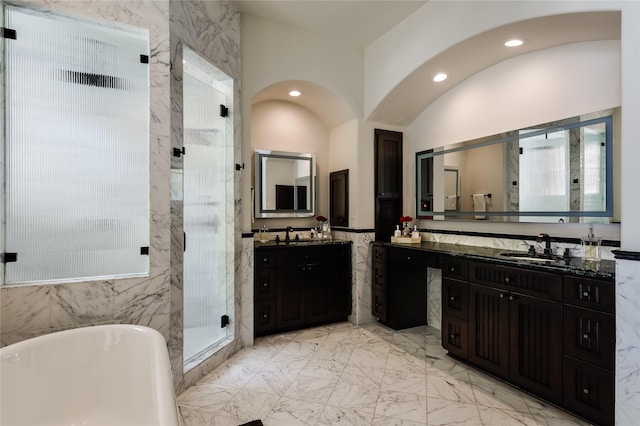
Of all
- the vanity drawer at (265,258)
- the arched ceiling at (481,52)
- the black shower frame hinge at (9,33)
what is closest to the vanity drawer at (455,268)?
the vanity drawer at (265,258)

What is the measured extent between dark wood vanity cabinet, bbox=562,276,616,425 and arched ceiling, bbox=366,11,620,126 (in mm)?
1716

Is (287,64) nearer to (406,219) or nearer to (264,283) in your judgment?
(406,219)

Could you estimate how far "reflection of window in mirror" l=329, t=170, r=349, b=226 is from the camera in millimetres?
4059

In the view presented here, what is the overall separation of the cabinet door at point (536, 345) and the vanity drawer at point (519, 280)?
0.05 meters

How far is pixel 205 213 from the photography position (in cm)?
285

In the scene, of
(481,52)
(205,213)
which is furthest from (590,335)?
(205,213)

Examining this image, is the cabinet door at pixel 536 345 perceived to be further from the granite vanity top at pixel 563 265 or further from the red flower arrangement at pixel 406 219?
the red flower arrangement at pixel 406 219

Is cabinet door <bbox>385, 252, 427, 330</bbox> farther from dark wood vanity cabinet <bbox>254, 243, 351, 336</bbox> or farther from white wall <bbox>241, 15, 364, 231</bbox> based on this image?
white wall <bbox>241, 15, 364, 231</bbox>

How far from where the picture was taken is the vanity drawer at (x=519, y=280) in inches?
84.5

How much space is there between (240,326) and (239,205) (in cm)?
118

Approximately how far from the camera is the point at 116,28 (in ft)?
7.10

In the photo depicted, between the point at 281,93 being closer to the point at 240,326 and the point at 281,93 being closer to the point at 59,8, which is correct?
the point at 59,8

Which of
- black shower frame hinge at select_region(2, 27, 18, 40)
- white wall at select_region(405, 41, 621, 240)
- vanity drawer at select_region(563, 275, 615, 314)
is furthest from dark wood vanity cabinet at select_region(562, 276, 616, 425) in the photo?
black shower frame hinge at select_region(2, 27, 18, 40)

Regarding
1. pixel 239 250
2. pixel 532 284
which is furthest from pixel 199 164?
pixel 532 284
